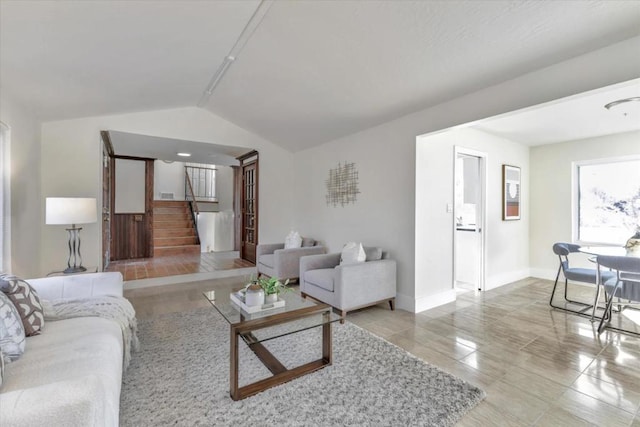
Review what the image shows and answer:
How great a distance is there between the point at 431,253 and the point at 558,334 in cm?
143

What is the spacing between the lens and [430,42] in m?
2.30

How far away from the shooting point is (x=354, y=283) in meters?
3.25

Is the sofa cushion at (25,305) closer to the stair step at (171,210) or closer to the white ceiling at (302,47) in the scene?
the white ceiling at (302,47)

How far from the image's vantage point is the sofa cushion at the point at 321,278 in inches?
132

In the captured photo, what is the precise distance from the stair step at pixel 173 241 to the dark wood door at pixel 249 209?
2330 millimetres

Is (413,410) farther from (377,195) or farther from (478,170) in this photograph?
(478,170)

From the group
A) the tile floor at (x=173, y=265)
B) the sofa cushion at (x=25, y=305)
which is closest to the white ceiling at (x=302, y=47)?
the sofa cushion at (x=25, y=305)

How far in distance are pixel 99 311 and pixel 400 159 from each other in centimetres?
337

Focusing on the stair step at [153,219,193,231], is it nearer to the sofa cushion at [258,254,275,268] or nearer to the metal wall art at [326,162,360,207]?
the sofa cushion at [258,254,275,268]

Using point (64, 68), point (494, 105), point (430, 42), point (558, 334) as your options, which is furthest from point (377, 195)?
point (64, 68)

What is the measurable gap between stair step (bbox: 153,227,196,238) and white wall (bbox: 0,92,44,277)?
3.98m

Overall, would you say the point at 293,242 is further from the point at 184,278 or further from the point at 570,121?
the point at 570,121

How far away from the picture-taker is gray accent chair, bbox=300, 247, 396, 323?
3201 mm

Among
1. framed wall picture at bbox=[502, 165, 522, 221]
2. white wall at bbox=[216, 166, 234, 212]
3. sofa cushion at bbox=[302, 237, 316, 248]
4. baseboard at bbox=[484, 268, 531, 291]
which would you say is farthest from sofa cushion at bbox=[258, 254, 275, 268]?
white wall at bbox=[216, 166, 234, 212]
